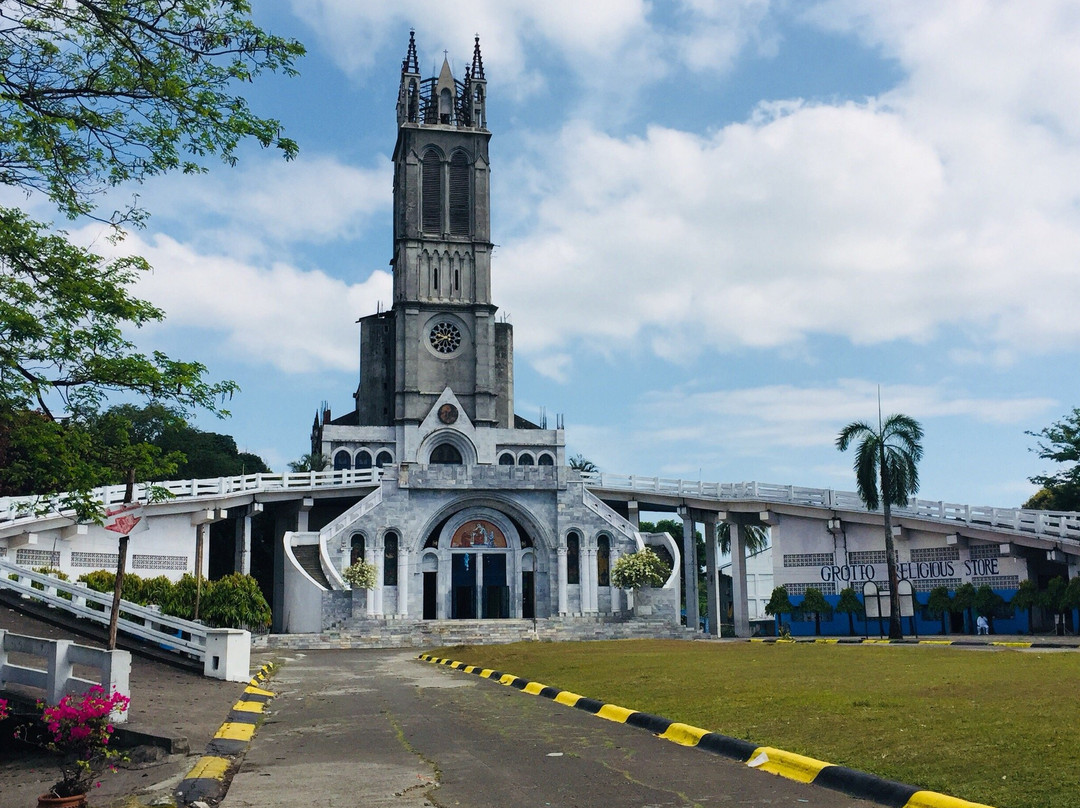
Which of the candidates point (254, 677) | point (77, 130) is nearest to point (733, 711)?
point (77, 130)

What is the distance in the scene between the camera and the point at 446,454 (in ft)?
214

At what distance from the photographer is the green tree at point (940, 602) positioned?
40.6 metres

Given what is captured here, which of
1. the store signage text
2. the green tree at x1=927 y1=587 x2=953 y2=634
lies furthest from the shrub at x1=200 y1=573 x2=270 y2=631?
the green tree at x1=927 y1=587 x2=953 y2=634

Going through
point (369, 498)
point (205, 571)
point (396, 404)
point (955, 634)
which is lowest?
point (955, 634)

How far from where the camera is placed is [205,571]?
152ft

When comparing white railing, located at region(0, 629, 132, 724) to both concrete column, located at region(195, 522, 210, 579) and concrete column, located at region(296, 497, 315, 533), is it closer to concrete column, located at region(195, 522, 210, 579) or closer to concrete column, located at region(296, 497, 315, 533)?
concrete column, located at region(195, 522, 210, 579)

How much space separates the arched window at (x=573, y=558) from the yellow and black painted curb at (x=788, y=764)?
34.1 metres

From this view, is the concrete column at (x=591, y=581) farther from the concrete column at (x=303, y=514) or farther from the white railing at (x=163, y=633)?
the white railing at (x=163, y=633)

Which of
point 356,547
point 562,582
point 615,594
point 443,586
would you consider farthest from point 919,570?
point 356,547

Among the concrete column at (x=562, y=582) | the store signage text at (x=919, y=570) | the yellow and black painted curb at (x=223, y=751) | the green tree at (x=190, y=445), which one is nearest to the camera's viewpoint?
the yellow and black painted curb at (x=223, y=751)

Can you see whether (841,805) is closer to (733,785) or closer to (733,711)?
(733,785)

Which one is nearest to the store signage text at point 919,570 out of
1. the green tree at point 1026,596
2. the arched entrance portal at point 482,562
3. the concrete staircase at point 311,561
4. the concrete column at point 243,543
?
the green tree at point 1026,596

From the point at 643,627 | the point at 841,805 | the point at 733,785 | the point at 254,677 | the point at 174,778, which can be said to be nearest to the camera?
the point at 841,805

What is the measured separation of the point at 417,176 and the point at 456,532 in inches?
1207
